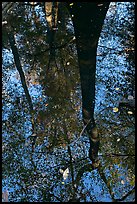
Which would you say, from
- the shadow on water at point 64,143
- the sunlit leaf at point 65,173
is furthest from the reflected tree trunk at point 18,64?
the sunlit leaf at point 65,173

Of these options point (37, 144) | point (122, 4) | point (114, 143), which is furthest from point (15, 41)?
point (114, 143)

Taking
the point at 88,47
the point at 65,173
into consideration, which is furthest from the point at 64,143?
the point at 88,47

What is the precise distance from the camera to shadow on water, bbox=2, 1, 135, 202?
3.64 meters

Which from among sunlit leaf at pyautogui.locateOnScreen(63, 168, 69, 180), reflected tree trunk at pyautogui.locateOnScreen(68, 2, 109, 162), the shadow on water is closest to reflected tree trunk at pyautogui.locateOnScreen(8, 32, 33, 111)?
the shadow on water

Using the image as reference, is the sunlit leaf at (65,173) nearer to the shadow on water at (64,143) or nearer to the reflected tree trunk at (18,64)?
the shadow on water at (64,143)

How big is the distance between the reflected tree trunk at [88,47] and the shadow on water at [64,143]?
0.09 metres

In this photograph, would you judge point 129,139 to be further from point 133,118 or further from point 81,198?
point 81,198

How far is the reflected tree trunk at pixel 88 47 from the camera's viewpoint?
14.4 feet

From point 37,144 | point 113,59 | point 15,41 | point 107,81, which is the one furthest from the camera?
point 15,41

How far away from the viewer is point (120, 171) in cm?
371

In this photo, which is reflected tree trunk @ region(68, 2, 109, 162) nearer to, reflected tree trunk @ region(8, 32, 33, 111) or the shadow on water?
the shadow on water

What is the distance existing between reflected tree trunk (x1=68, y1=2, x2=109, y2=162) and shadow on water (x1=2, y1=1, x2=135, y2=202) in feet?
0.29

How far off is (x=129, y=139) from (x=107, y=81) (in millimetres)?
1359

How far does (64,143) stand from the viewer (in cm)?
414
